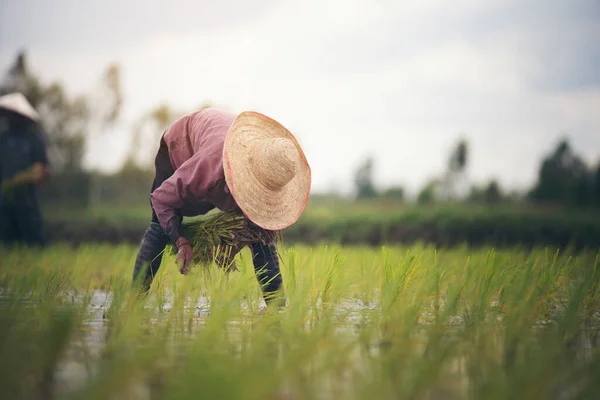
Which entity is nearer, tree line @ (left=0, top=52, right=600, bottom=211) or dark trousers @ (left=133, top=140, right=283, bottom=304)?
dark trousers @ (left=133, top=140, right=283, bottom=304)

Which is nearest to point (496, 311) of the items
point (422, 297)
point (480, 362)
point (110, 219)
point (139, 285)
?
point (422, 297)

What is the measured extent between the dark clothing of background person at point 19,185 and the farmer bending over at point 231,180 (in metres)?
3.02

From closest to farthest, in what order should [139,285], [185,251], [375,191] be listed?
[139,285] < [185,251] < [375,191]

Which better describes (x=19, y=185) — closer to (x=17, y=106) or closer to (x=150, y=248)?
(x=17, y=106)

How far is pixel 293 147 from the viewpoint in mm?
2730

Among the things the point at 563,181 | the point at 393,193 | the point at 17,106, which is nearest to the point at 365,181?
the point at 393,193

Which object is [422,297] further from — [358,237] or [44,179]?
[358,237]

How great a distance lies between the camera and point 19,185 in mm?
5512

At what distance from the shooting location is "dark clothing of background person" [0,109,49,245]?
5.56 m

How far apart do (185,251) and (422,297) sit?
3.57 feet

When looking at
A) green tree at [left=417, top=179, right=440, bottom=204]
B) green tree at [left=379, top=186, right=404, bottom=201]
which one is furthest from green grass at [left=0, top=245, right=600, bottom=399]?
green tree at [left=379, top=186, right=404, bottom=201]

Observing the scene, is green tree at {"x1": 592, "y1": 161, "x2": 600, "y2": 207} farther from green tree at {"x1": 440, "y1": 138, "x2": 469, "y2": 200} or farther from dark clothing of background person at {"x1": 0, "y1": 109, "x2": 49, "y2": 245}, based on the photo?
dark clothing of background person at {"x1": 0, "y1": 109, "x2": 49, "y2": 245}

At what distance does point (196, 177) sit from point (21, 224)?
3.66 m

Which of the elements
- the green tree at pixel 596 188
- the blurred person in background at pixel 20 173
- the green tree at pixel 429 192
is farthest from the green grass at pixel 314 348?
the green tree at pixel 596 188
